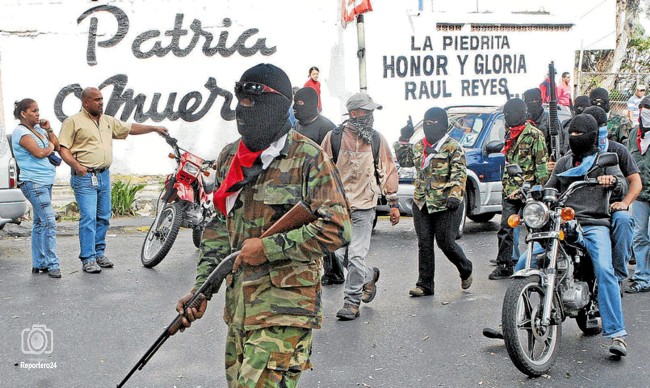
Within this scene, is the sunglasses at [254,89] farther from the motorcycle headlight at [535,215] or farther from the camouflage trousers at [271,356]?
the motorcycle headlight at [535,215]

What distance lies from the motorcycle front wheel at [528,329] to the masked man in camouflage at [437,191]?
1.96 meters

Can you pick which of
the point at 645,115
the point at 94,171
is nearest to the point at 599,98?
the point at 645,115

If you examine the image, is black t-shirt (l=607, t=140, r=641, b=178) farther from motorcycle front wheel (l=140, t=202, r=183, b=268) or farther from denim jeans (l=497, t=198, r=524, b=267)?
motorcycle front wheel (l=140, t=202, r=183, b=268)

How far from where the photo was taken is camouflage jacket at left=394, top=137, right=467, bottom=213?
766 cm

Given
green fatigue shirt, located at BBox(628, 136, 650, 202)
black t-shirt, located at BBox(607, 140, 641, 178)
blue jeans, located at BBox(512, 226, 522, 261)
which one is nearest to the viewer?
black t-shirt, located at BBox(607, 140, 641, 178)

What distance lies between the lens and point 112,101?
1560 centimetres

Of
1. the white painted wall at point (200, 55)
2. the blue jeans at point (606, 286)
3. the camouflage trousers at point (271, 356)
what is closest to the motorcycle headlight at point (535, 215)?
the blue jeans at point (606, 286)

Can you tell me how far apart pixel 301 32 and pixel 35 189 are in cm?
881

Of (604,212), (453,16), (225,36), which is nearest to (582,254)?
(604,212)

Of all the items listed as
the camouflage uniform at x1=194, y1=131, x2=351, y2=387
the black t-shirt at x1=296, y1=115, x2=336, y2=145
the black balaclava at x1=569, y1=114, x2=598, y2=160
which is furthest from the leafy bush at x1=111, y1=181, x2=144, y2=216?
the camouflage uniform at x1=194, y1=131, x2=351, y2=387

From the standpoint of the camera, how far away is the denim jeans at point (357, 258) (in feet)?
23.6

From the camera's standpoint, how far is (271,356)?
350 centimetres

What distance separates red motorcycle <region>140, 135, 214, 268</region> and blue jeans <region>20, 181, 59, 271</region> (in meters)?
1.02

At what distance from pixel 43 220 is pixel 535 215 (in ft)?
17.1
